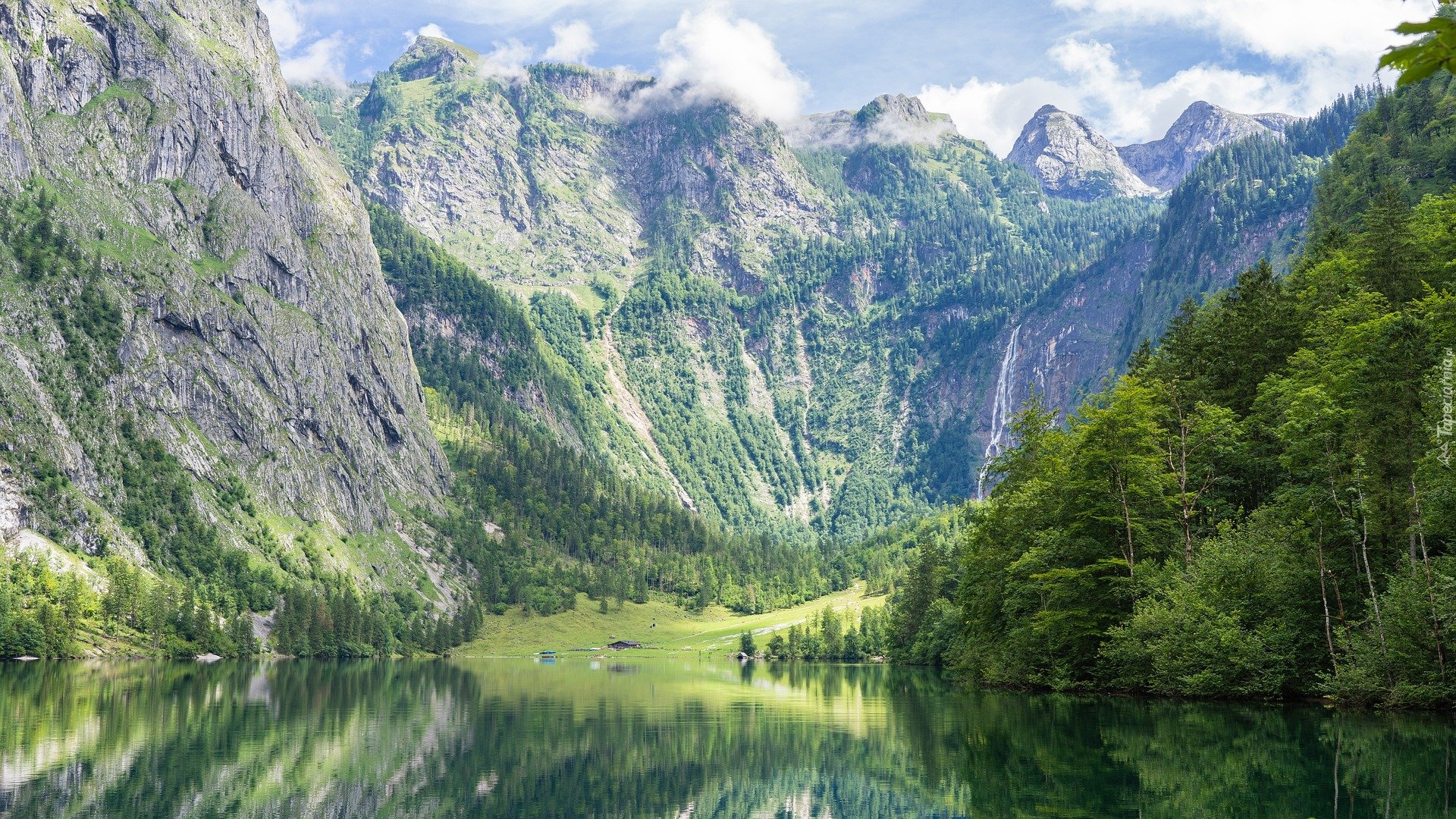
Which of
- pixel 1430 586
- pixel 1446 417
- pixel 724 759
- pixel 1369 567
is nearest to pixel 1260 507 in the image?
pixel 1369 567

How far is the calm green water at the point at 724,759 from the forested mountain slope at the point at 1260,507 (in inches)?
142

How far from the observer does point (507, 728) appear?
2420 inches

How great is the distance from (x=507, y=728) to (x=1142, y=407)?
40275 mm

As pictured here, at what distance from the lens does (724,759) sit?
4744 centimetres

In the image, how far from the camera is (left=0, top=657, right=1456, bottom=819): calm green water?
32.7 metres

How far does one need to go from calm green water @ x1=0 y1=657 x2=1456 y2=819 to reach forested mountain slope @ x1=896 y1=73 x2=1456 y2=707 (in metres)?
3.62

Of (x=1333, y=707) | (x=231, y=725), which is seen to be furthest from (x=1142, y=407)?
(x=231, y=725)

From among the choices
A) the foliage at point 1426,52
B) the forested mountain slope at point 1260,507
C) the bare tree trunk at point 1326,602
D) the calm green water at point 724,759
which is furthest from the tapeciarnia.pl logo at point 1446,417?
the foliage at point 1426,52

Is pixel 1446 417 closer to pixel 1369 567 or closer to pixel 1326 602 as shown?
pixel 1369 567

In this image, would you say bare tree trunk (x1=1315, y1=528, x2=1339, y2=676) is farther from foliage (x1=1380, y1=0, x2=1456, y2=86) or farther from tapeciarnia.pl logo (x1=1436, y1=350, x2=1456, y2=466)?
foliage (x1=1380, y1=0, x2=1456, y2=86)

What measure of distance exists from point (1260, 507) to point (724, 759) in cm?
3556

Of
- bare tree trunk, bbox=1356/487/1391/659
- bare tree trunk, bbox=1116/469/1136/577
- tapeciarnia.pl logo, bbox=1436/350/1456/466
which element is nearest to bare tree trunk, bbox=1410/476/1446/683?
bare tree trunk, bbox=1356/487/1391/659

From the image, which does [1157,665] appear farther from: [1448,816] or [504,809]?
Result: [504,809]

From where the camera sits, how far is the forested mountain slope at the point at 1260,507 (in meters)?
51.3
